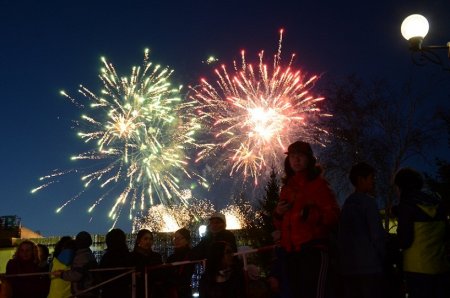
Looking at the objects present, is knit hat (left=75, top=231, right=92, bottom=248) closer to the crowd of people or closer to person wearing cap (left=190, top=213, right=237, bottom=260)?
the crowd of people

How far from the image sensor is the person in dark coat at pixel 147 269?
298 inches

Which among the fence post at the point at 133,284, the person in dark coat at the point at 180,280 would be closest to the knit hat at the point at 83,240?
the fence post at the point at 133,284

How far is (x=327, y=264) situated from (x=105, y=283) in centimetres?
431

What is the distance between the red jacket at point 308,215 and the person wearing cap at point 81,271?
4.22 m

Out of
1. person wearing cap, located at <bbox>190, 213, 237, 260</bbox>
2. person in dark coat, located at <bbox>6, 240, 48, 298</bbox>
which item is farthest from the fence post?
person in dark coat, located at <bbox>6, 240, 48, 298</bbox>

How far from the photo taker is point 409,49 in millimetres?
9391

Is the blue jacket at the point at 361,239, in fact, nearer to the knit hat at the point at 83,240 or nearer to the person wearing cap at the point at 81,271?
the person wearing cap at the point at 81,271

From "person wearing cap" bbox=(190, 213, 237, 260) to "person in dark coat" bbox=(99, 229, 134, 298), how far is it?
41.4 inches

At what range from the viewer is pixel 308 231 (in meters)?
3.96

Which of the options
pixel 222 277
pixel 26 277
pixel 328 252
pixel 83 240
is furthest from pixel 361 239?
pixel 26 277

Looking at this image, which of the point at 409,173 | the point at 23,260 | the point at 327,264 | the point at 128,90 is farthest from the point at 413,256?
the point at 128,90

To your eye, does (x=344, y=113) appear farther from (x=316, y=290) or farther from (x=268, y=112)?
(x=316, y=290)

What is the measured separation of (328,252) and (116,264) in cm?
443

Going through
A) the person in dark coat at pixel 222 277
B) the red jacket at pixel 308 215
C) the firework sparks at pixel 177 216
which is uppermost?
the firework sparks at pixel 177 216
